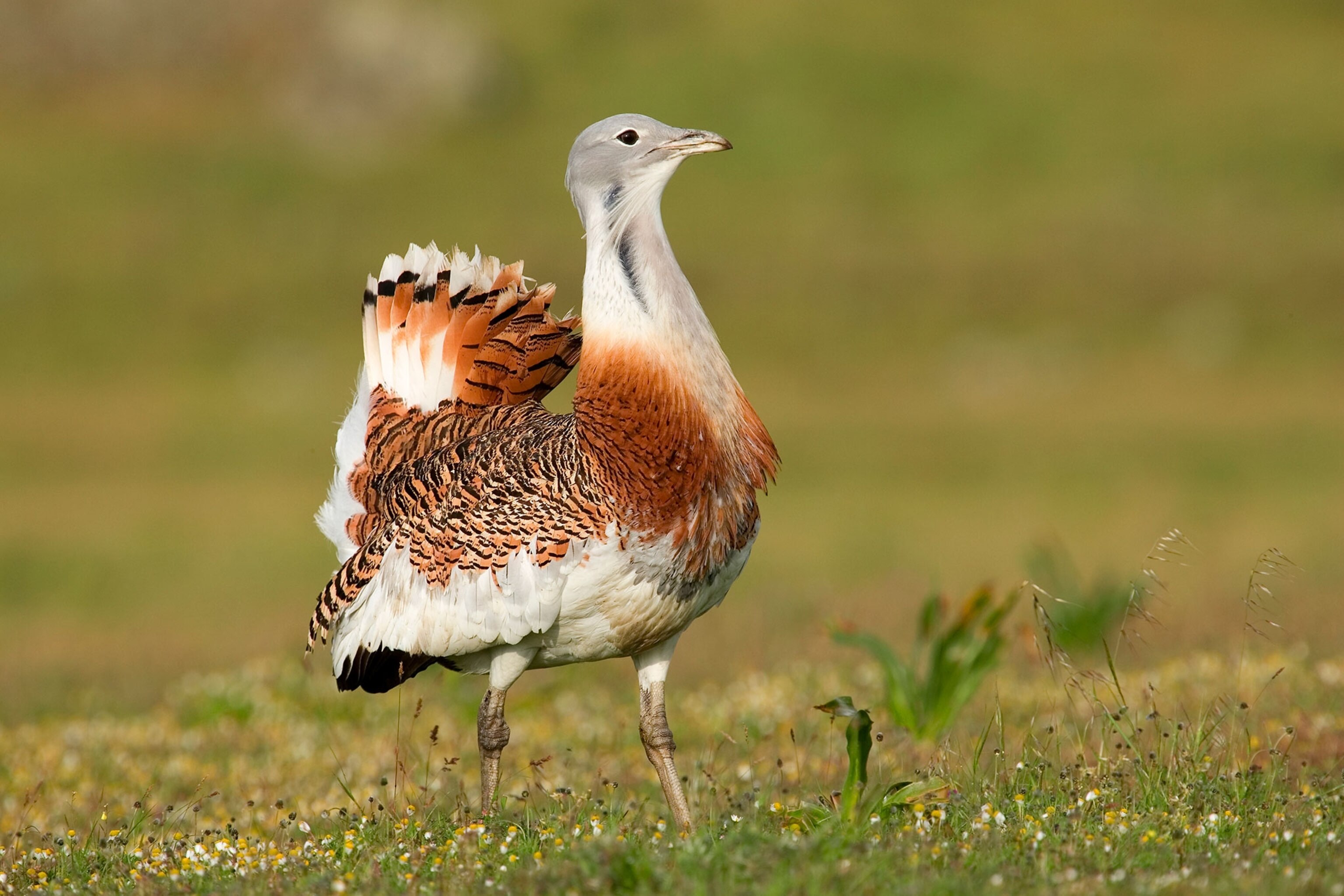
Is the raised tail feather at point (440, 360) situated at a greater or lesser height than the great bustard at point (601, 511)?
greater

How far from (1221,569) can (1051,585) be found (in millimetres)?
3119

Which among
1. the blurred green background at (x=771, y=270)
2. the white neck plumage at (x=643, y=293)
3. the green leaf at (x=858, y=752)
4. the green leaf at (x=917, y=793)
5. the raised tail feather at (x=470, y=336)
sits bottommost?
the green leaf at (x=917, y=793)

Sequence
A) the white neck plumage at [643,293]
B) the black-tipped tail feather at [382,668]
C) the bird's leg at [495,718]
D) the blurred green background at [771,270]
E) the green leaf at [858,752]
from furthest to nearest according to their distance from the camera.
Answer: the blurred green background at [771,270], the black-tipped tail feather at [382,668], the bird's leg at [495,718], the white neck plumage at [643,293], the green leaf at [858,752]

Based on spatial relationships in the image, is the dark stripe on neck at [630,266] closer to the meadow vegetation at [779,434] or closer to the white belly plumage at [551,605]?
the white belly plumage at [551,605]

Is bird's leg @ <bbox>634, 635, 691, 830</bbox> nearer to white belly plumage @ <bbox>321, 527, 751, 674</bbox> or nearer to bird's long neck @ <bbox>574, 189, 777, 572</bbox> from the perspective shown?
white belly plumage @ <bbox>321, 527, 751, 674</bbox>

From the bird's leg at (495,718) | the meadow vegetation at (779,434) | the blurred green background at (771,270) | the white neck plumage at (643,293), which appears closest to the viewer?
the meadow vegetation at (779,434)

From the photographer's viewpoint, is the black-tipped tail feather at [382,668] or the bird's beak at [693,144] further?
the black-tipped tail feather at [382,668]

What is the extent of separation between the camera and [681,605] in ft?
16.5

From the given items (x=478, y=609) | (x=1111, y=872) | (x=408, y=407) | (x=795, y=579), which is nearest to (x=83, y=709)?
(x=408, y=407)

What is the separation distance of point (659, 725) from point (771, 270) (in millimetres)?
18468

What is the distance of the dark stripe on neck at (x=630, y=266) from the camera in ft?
16.4

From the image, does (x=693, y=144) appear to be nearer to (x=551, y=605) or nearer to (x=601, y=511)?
(x=601, y=511)

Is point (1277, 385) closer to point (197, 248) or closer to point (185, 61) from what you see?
point (197, 248)

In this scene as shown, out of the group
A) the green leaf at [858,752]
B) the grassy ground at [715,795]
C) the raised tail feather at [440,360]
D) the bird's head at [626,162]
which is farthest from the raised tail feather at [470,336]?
the green leaf at [858,752]
